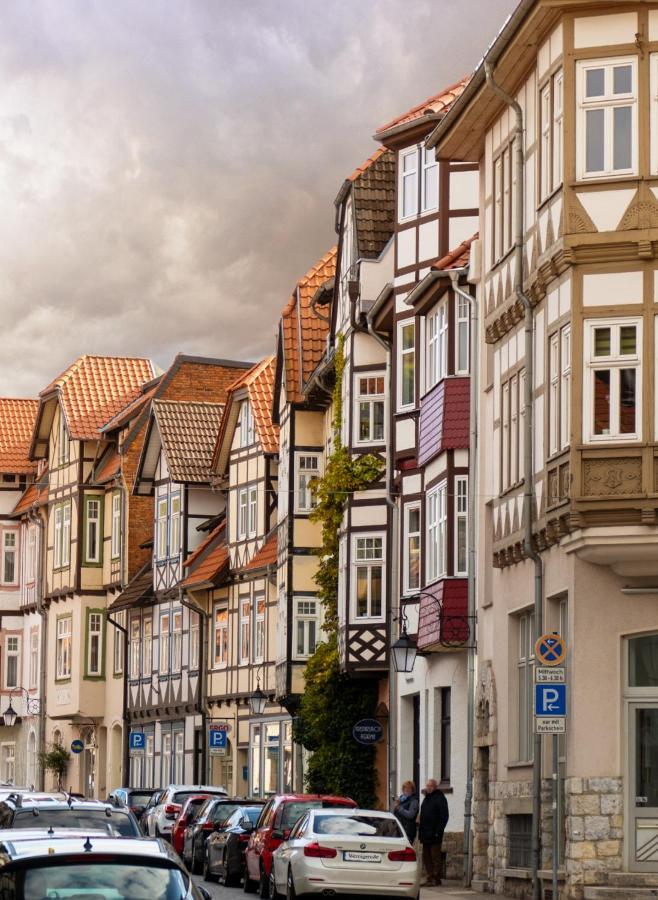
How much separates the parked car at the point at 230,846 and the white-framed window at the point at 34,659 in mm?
43376

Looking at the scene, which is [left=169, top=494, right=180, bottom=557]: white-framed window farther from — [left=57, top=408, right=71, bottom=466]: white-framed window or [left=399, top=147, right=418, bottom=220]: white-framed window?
[left=399, top=147, right=418, bottom=220]: white-framed window

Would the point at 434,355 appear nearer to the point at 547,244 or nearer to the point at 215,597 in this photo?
the point at 547,244

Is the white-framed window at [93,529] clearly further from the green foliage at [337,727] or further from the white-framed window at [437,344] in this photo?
the white-framed window at [437,344]

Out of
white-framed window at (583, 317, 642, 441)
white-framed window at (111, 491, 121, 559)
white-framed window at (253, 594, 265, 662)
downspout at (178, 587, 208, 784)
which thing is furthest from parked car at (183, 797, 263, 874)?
white-framed window at (111, 491, 121, 559)

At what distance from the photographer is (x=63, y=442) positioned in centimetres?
7612

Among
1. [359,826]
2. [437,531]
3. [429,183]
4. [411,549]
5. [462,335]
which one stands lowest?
[359,826]

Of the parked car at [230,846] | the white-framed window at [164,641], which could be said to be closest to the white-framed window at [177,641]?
the white-framed window at [164,641]

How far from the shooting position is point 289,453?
52.0m

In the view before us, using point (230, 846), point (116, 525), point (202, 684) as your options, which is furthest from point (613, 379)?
point (116, 525)

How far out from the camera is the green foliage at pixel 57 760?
2835 inches

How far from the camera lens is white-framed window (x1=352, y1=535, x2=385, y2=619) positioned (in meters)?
42.5

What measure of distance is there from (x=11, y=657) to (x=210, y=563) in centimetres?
2236

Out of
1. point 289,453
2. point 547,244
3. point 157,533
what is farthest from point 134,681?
point 547,244

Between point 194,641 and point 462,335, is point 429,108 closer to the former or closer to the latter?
point 462,335
